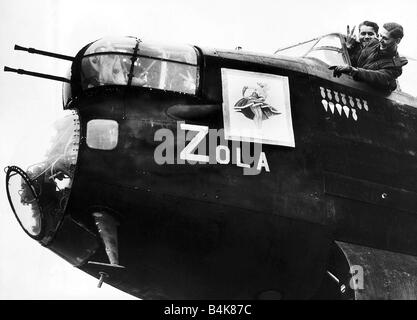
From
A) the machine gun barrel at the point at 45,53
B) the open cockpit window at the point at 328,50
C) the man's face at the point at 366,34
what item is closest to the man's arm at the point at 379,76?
the open cockpit window at the point at 328,50

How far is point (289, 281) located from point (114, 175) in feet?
9.97

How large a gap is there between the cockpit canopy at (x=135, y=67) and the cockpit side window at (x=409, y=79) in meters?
4.76

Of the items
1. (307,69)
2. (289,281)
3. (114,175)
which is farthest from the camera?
(307,69)

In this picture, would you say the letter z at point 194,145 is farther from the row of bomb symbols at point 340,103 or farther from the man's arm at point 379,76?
the man's arm at point 379,76

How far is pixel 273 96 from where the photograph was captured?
40.0ft

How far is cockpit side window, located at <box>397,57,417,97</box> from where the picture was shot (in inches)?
597

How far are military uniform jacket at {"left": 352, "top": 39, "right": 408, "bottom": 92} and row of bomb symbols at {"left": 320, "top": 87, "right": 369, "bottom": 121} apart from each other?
43 cm

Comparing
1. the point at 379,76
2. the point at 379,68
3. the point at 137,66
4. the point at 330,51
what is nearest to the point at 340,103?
the point at 379,76

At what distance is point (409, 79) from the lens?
1581cm

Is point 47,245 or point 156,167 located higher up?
point 156,167

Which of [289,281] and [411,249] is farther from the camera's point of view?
[411,249]
